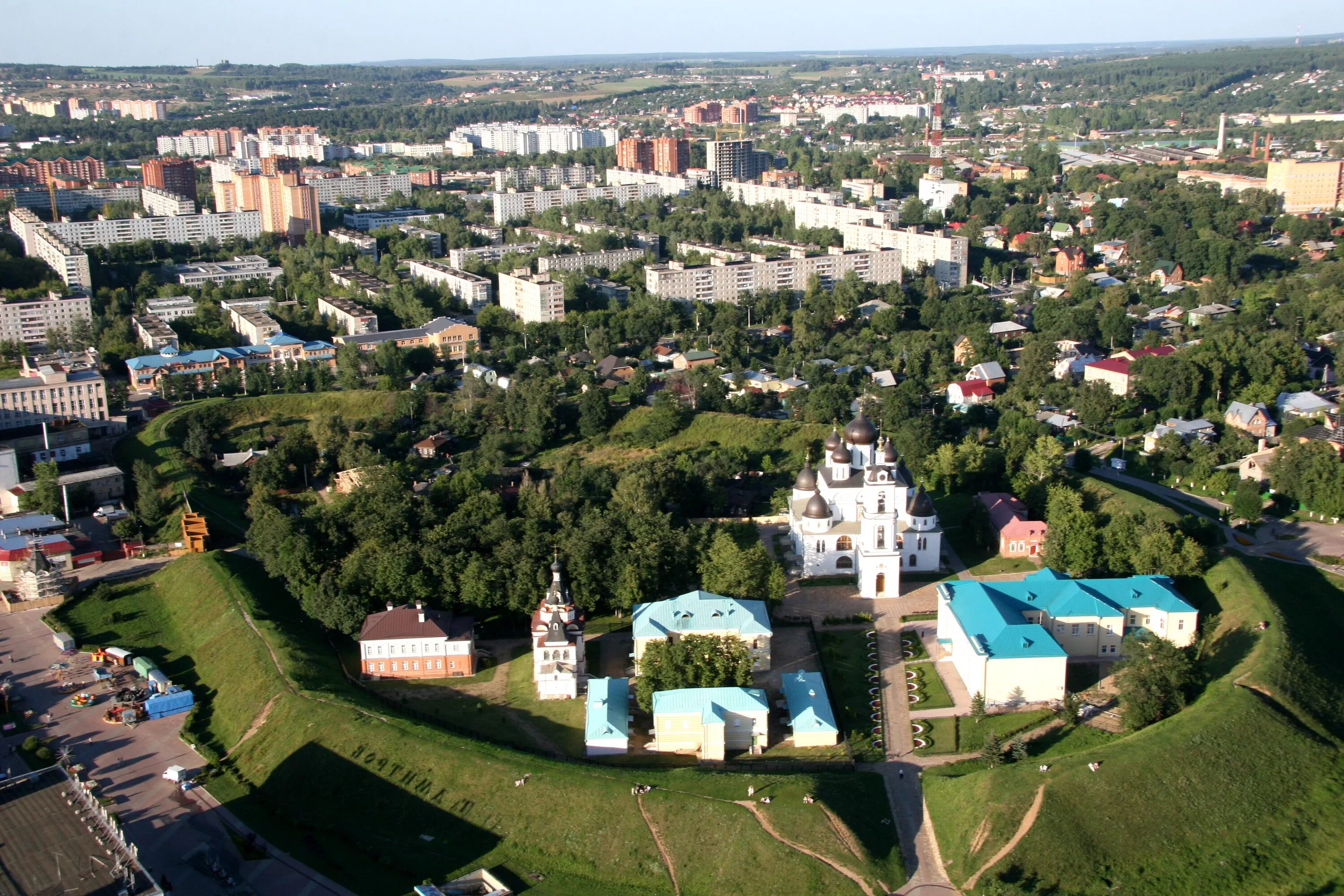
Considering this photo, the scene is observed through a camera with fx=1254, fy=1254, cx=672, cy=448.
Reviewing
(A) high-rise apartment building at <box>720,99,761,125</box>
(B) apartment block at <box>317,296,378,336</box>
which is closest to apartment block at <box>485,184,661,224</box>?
(B) apartment block at <box>317,296,378,336</box>

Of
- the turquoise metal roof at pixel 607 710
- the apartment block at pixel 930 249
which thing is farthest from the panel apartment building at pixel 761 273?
the turquoise metal roof at pixel 607 710

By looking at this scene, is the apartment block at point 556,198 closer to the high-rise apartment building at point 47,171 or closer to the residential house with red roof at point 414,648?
the high-rise apartment building at point 47,171

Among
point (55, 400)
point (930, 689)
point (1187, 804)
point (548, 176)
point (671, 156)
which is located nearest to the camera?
point (1187, 804)

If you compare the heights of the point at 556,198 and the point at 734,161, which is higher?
the point at 734,161

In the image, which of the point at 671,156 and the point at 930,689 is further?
the point at 671,156

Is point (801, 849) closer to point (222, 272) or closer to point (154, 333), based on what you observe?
point (154, 333)

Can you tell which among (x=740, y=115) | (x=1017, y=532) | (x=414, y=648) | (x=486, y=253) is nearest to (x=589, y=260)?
(x=486, y=253)
